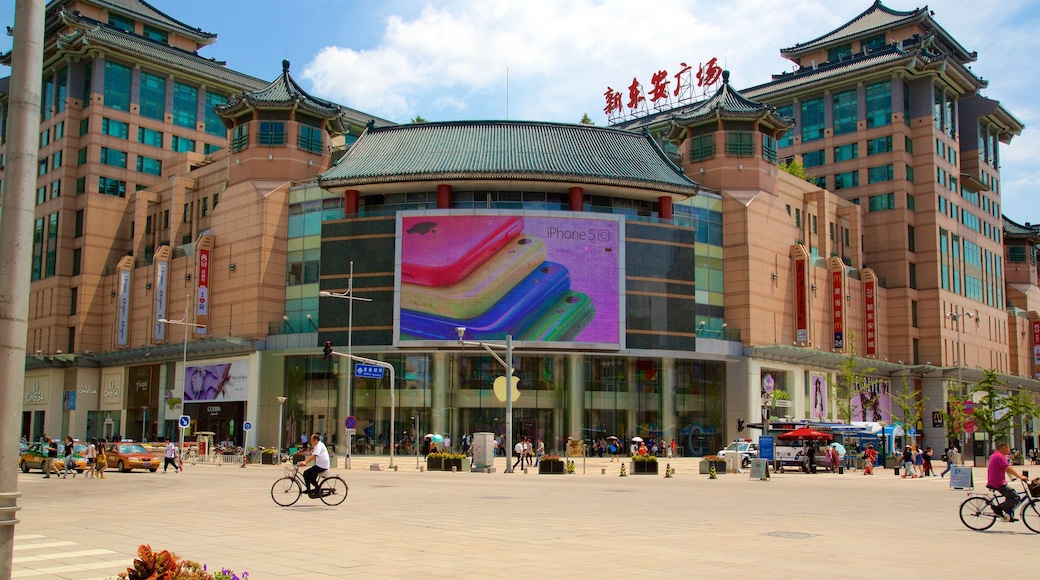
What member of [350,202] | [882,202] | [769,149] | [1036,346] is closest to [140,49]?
A: [350,202]

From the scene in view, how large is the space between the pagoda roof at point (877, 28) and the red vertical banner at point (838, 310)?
104ft

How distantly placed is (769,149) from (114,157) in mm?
55598

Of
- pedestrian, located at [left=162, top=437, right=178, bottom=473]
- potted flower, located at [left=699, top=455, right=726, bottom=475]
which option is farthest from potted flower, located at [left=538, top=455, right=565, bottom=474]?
pedestrian, located at [left=162, top=437, right=178, bottom=473]

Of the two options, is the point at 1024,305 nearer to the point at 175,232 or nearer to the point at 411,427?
the point at 411,427

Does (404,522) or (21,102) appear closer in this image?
(21,102)

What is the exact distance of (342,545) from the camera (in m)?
15.4

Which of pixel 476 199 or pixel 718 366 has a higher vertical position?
pixel 476 199

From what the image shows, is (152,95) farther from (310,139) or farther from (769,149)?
(769,149)

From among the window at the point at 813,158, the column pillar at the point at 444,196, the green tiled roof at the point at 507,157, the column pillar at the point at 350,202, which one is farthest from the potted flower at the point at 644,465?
the window at the point at 813,158

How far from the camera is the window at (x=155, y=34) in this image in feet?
318

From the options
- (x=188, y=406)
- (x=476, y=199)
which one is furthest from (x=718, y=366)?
(x=188, y=406)

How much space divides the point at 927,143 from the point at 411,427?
52174mm

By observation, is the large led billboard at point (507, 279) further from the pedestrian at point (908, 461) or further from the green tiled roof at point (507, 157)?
the pedestrian at point (908, 461)

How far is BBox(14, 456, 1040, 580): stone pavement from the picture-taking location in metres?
13.1
